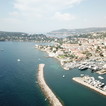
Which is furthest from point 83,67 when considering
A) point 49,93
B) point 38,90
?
point 49,93

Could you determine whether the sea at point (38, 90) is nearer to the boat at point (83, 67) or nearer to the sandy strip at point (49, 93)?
the sandy strip at point (49, 93)

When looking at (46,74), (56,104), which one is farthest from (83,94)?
(46,74)

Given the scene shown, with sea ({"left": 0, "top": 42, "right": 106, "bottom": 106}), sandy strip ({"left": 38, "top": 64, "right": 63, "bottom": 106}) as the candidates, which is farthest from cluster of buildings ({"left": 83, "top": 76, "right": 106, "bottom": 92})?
sandy strip ({"left": 38, "top": 64, "right": 63, "bottom": 106})

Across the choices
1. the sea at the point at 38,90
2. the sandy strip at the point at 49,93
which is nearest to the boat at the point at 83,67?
the sea at the point at 38,90

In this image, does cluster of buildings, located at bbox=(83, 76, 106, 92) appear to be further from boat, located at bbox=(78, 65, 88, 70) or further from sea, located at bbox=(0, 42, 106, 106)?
boat, located at bbox=(78, 65, 88, 70)

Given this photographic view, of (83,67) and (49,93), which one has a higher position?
(49,93)

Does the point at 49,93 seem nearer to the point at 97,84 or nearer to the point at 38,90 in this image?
the point at 38,90

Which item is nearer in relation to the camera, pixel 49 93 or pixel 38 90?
pixel 49 93

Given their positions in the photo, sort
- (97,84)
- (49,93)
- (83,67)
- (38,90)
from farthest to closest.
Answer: (83,67), (97,84), (38,90), (49,93)

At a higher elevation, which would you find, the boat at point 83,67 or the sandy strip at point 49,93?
the sandy strip at point 49,93

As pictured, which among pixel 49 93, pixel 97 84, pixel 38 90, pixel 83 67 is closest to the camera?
pixel 49 93

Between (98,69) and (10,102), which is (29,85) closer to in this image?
(10,102)
